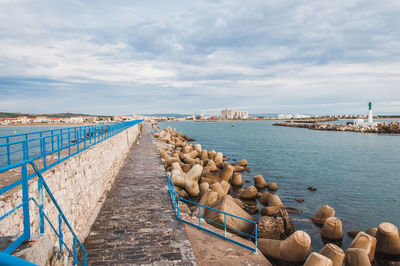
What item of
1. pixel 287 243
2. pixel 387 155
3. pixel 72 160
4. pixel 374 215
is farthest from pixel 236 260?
pixel 387 155

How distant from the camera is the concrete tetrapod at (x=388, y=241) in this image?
27.7ft

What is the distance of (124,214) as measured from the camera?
26.5ft

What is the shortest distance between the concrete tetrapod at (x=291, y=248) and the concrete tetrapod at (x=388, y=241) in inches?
114

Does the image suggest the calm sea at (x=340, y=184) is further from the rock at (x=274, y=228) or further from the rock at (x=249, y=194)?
the rock at (x=249, y=194)

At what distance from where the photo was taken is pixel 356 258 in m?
6.94

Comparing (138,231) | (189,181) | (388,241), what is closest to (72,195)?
(138,231)

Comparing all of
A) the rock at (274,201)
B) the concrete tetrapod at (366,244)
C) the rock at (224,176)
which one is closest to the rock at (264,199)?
the rock at (274,201)

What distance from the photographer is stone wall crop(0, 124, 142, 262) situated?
3.75 metres

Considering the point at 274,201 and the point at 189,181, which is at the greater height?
the point at 189,181

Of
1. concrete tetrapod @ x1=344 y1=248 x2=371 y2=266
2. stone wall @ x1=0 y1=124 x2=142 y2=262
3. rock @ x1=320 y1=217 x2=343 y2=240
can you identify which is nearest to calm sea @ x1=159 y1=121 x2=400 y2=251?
rock @ x1=320 y1=217 x2=343 y2=240

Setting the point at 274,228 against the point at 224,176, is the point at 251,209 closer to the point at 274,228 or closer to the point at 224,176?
the point at 274,228

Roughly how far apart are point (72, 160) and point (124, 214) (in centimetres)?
261

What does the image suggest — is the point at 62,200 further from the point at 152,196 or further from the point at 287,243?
the point at 287,243

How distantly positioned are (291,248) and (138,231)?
4.61 meters
